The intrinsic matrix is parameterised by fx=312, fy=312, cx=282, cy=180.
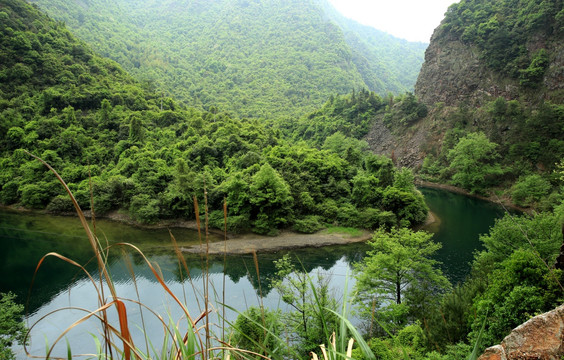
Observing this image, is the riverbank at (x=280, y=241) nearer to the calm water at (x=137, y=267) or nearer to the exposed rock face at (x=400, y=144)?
the calm water at (x=137, y=267)

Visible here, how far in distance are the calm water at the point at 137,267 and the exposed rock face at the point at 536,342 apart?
8.39m

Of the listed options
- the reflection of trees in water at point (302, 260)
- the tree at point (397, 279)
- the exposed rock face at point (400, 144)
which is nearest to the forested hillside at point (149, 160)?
the reflection of trees in water at point (302, 260)

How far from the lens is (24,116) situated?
1341 inches

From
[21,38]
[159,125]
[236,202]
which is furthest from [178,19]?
[236,202]

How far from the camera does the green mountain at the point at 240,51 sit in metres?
A: 81.0

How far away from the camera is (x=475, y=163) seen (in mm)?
34406

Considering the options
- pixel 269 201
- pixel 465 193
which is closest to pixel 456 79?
pixel 465 193

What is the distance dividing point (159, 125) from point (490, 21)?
45.7 m

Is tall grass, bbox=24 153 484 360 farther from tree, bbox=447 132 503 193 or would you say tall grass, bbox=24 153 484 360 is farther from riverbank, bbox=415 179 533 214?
tree, bbox=447 132 503 193

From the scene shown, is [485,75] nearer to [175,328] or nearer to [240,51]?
[175,328]

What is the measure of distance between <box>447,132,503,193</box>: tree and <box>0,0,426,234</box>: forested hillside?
11725 millimetres

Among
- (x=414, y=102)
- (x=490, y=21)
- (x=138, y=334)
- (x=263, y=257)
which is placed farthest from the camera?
(x=414, y=102)

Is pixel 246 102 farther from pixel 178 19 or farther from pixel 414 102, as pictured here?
pixel 178 19

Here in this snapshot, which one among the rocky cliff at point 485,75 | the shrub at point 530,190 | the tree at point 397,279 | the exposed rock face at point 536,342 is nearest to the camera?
the exposed rock face at point 536,342
